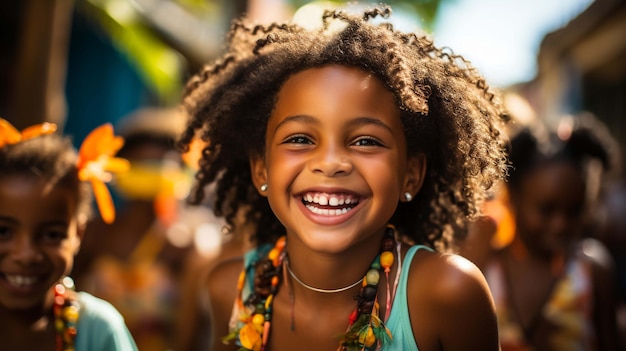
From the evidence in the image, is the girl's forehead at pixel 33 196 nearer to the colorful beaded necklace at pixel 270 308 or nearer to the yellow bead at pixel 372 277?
the colorful beaded necklace at pixel 270 308

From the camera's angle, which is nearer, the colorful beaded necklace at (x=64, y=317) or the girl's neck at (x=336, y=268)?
the girl's neck at (x=336, y=268)

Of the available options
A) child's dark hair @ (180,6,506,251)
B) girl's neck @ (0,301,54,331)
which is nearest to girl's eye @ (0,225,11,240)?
girl's neck @ (0,301,54,331)

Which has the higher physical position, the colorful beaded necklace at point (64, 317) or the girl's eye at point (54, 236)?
the girl's eye at point (54, 236)

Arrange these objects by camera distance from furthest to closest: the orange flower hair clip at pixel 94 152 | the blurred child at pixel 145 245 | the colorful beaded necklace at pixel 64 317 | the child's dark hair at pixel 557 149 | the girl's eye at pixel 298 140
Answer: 1. the blurred child at pixel 145 245
2. the child's dark hair at pixel 557 149
3. the orange flower hair clip at pixel 94 152
4. the colorful beaded necklace at pixel 64 317
5. the girl's eye at pixel 298 140

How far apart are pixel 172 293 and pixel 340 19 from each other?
2.95 metres

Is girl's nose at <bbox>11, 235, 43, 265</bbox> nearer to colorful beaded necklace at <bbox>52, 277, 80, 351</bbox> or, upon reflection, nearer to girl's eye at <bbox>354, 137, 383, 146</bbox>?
colorful beaded necklace at <bbox>52, 277, 80, 351</bbox>

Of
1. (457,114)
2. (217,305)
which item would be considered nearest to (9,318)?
(217,305)

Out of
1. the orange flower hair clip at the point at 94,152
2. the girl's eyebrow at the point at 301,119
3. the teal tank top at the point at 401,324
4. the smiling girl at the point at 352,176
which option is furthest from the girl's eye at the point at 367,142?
the orange flower hair clip at the point at 94,152

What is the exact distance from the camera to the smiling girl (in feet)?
8.66

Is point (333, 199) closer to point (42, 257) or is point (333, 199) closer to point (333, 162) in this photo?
point (333, 162)

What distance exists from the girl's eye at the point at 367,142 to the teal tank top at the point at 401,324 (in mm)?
515

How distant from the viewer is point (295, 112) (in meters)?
2.73

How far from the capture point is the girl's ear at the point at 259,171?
3.05m

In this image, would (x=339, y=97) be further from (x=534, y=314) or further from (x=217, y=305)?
(x=534, y=314)
